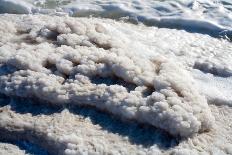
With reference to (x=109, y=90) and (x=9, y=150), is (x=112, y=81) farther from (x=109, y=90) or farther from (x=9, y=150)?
(x=9, y=150)

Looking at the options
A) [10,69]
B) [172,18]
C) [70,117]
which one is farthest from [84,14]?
[70,117]

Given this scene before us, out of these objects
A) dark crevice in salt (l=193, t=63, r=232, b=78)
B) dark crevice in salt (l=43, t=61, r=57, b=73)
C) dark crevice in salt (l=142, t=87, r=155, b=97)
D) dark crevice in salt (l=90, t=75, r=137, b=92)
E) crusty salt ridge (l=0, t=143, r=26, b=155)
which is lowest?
crusty salt ridge (l=0, t=143, r=26, b=155)

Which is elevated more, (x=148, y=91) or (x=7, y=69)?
(x=148, y=91)

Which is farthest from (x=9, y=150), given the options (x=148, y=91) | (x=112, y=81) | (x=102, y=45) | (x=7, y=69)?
(x=102, y=45)

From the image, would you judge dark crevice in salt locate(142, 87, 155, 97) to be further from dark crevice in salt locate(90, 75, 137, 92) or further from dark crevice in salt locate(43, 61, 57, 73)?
dark crevice in salt locate(43, 61, 57, 73)

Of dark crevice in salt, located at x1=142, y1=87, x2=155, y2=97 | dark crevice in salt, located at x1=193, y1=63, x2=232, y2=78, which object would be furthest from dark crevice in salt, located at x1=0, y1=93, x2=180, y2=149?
dark crevice in salt, located at x1=193, y1=63, x2=232, y2=78

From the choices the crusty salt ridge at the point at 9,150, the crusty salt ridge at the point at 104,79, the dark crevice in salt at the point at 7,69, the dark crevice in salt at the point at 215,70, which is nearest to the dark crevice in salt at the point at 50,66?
the crusty salt ridge at the point at 104,79

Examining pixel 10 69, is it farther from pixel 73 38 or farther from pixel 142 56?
pixel 142 56

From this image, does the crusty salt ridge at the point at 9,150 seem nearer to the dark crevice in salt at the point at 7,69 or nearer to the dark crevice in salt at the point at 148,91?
the dark crevice in salt at the point at 7,69

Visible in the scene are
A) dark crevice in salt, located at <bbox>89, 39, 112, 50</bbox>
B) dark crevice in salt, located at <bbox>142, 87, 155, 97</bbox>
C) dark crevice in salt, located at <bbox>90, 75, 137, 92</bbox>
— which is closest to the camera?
dark crevice in salt, located at <bbox>142, 87, 155, 97</bbox>

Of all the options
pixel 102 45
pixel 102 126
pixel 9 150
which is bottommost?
pixel 9 150
